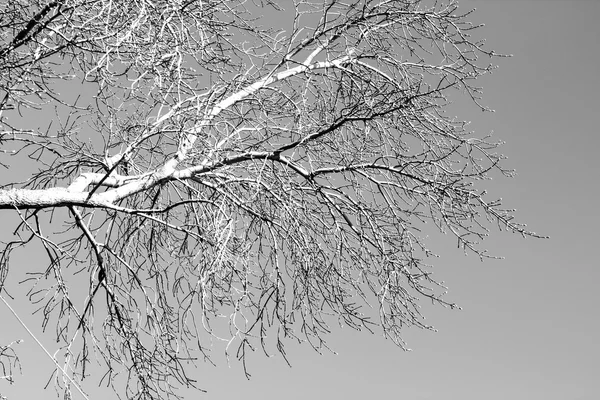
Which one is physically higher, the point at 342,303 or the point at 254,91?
the point at 254,91

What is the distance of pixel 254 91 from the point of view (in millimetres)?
7766

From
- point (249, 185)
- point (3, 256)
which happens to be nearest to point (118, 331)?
point (3, 256)

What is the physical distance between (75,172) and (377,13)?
14.1ft

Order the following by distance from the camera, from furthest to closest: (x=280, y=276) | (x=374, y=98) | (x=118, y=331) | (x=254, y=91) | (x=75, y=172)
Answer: (x=75, y=172) < (x=254, y=91) < (x=118, y=331) < (x=280, y=276) < (x=374, y=98)

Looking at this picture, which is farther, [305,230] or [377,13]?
[377,13]

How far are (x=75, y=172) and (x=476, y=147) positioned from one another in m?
4.91

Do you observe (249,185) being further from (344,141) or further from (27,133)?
(27,133)

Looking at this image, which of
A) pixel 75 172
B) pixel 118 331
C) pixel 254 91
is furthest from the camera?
pixel 75 172

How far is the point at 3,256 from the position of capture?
7559mm

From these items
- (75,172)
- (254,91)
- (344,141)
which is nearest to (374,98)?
(344,141)

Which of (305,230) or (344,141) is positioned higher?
(344,141)

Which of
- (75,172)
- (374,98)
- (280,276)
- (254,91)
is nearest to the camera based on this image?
(374,98)

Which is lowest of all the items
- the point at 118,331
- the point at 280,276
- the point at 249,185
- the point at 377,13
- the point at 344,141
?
the point at 118,331

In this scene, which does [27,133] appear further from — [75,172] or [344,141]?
[344,141]
